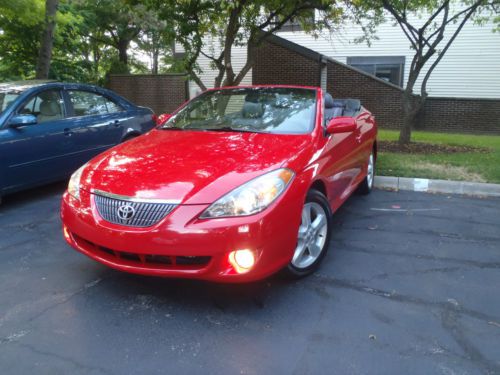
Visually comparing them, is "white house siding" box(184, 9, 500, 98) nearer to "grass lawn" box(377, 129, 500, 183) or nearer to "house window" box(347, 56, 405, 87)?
Result: "house window" box(347, 56, 405, 87)

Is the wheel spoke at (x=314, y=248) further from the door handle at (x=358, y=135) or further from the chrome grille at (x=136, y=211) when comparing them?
the door handle at (x=358, y=135)

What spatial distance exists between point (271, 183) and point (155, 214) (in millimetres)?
766

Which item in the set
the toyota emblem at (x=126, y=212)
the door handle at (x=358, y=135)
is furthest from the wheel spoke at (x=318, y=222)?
the door handle at (x=358, y=135)

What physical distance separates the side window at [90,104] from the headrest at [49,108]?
0.26 m

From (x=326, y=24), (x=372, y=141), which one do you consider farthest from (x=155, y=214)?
(x=326, y=24)

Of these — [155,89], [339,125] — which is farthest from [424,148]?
[155,89]

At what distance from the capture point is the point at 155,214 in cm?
268

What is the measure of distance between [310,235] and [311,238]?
0.11ft

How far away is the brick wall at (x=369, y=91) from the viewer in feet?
45.0

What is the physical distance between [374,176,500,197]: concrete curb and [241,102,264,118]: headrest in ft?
9.50

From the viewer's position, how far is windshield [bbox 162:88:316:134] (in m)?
3.85

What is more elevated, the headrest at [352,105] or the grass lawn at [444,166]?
the headrest at [352,105]

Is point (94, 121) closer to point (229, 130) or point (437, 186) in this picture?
point (229, 130)

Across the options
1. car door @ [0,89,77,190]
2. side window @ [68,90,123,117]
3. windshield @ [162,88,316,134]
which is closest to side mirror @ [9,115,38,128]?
car door @ [0,89,77,190]
